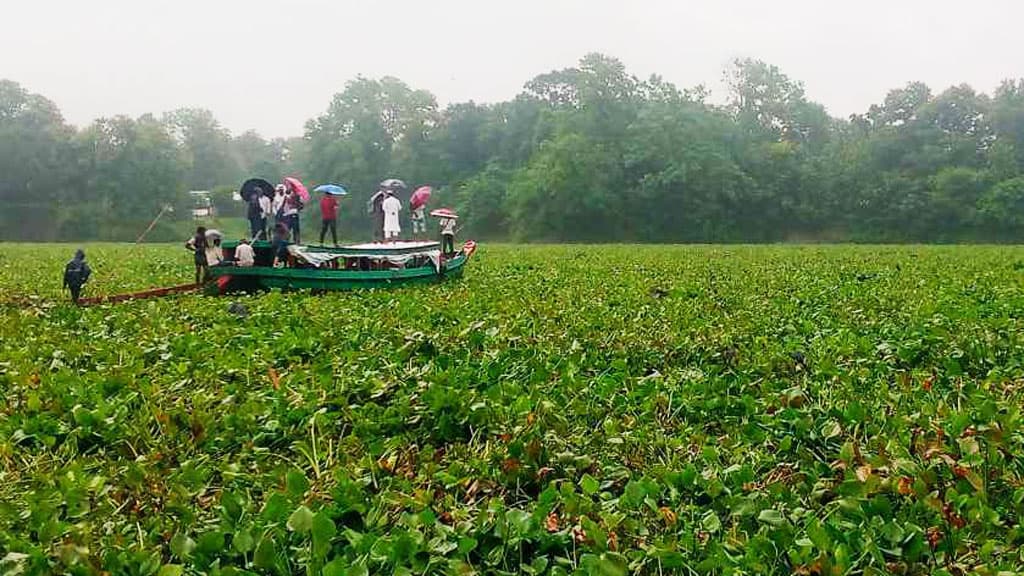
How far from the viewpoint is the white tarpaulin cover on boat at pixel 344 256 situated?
348 inches

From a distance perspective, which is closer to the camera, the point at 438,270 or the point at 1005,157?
the point at 438,270

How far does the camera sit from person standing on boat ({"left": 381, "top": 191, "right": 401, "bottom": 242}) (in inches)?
510

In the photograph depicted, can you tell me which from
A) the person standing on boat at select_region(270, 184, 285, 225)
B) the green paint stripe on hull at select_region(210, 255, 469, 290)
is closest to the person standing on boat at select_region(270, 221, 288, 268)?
the green paint stripe on hull at select_region(210, 255, 469, 290)

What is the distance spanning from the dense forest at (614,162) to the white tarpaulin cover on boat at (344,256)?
28.6m

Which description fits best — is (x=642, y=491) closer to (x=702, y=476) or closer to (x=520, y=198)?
(x=702, y=476)

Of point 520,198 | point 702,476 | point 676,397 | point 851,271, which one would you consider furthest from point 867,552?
point 520,198

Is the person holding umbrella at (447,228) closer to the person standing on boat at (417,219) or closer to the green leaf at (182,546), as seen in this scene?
the person standing on boat at (417,219)

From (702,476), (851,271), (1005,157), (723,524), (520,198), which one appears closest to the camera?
(723,524)

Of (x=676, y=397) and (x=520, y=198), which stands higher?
(x=520, y=198)

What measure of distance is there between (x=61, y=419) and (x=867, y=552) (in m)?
3.28

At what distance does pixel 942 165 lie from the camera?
3791 centimetres

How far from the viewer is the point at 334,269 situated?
8938mm

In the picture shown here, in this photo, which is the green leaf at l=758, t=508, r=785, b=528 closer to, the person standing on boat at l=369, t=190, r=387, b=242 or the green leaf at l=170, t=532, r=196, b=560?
the green leaf at l=170, t=532, r=196, b=560

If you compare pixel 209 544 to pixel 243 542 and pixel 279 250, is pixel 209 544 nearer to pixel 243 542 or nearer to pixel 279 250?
pixel 243 542
